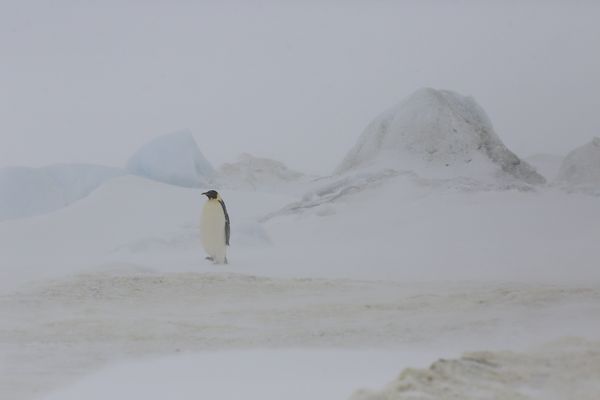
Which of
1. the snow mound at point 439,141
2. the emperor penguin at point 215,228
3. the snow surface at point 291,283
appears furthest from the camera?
the snow mound at point 439,141

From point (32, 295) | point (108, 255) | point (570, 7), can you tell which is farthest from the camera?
point (570, 7)

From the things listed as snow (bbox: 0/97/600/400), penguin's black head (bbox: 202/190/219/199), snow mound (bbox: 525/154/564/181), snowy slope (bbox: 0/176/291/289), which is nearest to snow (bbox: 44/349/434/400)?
snow (bbox: 0/97/600/400)

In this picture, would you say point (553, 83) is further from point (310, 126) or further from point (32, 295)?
point (32, 295)

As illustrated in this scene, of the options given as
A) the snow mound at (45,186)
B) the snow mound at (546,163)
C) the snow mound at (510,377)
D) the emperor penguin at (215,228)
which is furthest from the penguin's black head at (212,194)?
the snow mound at (546,163)

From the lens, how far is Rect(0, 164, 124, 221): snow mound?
2178mm

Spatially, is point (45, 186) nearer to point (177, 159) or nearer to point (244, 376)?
point (177, 159)

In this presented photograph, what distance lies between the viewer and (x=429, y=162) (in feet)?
7.09

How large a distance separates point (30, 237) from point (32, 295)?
267mm

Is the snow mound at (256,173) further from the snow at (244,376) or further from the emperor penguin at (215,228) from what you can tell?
the snow at (244,376)

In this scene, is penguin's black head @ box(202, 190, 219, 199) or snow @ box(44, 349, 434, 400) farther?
penguin's black head @ box(202, 190, 219, 199)

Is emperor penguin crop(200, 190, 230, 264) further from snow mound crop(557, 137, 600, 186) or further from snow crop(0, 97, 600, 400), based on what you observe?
snow mound crop(557, 137, 600, 186)

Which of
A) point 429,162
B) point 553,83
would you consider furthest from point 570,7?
point 429,162

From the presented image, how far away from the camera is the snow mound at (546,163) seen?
213 cm

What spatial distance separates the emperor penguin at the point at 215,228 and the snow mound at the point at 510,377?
1.99 ft
